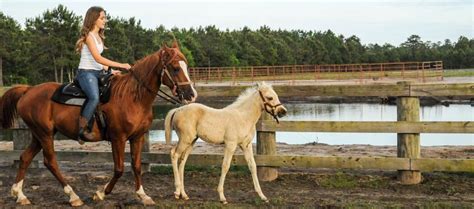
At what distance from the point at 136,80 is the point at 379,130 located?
11.5ft

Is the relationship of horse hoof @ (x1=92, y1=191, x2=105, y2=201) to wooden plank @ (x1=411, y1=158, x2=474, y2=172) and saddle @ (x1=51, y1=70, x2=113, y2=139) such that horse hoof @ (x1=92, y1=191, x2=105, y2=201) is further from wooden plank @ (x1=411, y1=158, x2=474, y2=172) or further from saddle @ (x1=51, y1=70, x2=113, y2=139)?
wooden plank @ (x1=411, y1=158, x2=474, y2=172)

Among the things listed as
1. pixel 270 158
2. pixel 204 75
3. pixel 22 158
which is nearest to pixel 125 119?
pixel 22 158

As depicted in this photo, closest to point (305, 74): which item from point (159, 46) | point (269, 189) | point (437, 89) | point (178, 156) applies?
point (159, 46)

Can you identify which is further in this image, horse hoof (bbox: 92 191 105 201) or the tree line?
the tree line

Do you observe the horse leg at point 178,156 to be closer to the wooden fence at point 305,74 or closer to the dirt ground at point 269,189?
the dirt ground at point 269,189

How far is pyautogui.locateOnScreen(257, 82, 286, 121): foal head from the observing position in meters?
6.66

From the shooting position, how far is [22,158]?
22.8 feet

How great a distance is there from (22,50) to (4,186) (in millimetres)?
53362

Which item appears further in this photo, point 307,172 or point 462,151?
point 462,151

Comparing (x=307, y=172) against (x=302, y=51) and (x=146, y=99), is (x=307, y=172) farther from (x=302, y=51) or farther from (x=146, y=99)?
(x=302, y=51)

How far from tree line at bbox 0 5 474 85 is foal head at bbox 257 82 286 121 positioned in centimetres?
1440

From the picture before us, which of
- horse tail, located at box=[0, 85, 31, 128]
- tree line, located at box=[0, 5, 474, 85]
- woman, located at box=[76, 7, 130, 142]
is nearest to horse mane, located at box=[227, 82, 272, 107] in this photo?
woman, located at box=[76, 7, 130, 142]

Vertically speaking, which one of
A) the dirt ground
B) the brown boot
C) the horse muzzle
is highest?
the horse muzzle

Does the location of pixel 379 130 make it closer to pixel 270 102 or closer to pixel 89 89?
pixel 270 102
